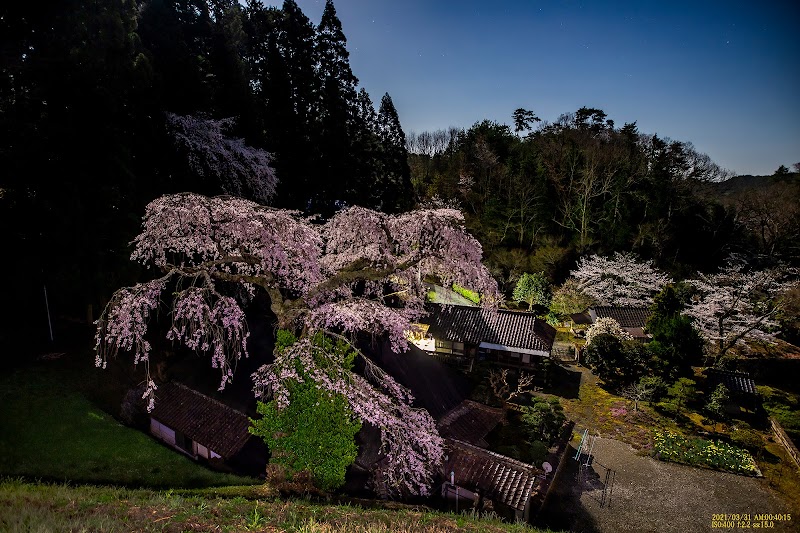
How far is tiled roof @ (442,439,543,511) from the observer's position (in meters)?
11.0

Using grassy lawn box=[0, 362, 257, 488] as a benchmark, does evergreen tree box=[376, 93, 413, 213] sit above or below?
above

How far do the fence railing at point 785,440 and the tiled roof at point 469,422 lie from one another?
1210cm

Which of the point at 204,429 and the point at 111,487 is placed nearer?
the point at 111,487

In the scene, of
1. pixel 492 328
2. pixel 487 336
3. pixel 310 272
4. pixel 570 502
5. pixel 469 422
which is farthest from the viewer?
pixel 492 328

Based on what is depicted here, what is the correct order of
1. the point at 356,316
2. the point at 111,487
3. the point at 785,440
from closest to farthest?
the point at 356,316 → the point at 111,487 → the point at 785,440

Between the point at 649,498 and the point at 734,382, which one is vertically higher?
the point at 734,382

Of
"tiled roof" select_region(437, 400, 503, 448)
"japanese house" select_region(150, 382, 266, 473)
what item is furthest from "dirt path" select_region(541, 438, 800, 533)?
"japanese house" select_region(150, 382, 266, 473)

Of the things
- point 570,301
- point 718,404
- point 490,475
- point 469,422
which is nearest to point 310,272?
point 490,475

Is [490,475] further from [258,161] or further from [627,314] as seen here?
[627,314]

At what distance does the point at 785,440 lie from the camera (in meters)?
16.9

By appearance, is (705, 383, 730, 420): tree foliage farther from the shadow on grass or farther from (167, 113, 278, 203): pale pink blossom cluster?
(167, 113, 278, 203): pale pink blossom cluster

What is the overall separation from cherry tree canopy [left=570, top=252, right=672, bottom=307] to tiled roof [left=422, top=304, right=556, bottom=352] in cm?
1138

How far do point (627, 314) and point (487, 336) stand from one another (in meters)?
13.5

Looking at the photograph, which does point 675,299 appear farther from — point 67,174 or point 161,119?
point 67,174
